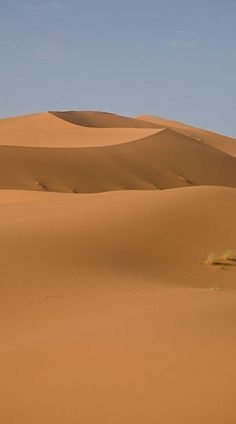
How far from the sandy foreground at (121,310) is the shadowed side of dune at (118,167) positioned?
9163 millimetres

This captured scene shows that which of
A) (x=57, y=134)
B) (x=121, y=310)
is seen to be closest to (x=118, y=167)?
(x=57, y=134)

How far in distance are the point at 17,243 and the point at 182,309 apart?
13.8ft

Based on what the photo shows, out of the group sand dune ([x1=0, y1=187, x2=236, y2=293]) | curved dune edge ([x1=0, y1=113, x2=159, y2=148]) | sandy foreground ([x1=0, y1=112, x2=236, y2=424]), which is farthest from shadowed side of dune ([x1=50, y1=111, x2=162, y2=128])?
sand dune ([x1=0, y1=187, x2=236, y2=293])

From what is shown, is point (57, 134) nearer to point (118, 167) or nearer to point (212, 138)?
point (118, 167)

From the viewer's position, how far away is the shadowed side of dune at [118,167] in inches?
1137

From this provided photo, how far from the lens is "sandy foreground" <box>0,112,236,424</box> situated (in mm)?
3924

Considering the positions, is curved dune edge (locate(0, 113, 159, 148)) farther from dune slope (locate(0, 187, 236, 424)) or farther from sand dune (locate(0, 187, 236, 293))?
dune slope (locate(0, 187, 236, 424))

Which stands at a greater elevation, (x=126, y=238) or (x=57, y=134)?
(x=57, y=134)

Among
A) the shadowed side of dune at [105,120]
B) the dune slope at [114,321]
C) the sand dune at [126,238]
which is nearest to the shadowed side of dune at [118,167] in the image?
the sand dune at [126,238]

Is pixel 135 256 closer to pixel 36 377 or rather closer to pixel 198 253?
pixel 198 253

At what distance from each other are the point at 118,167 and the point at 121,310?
92.1 ft

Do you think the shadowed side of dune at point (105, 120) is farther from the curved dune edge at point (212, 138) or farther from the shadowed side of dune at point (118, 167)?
the shadowed side of dune at point (118, 167)

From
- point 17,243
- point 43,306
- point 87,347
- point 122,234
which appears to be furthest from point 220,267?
point 87,347

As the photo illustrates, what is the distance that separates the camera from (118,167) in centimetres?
3409
